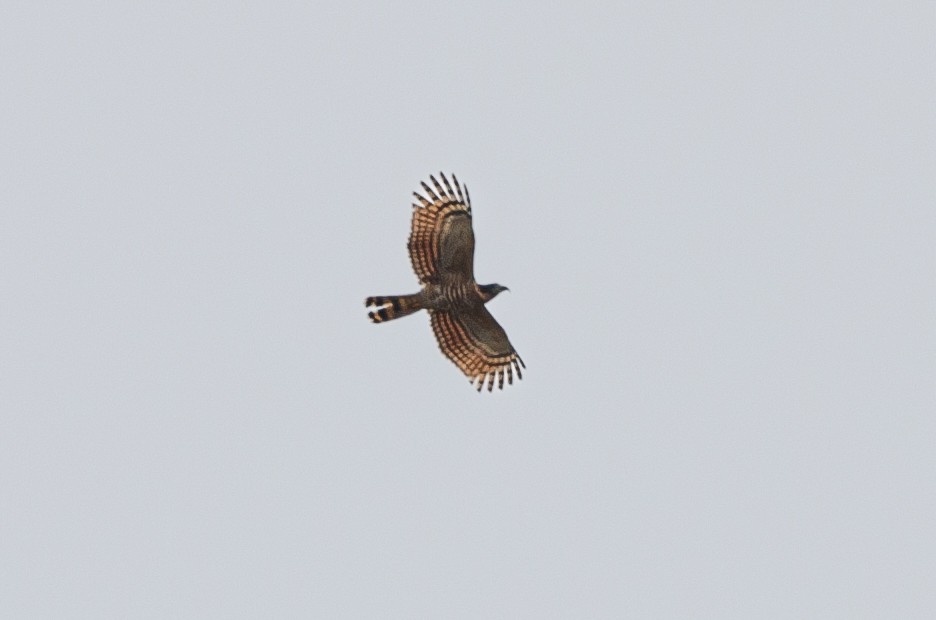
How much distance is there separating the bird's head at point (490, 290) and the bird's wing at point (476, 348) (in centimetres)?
99

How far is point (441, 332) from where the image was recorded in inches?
1330

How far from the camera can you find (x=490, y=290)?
3266 centimetres

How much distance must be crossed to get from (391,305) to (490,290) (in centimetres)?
206

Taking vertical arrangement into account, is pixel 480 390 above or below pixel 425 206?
below

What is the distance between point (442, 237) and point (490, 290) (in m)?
1.50

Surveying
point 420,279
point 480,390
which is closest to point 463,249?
point 420,279

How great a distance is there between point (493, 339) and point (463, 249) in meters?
2.36

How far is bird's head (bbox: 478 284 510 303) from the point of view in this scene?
32.7m

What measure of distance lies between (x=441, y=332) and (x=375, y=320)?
1.84m

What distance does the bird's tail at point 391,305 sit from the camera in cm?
3234

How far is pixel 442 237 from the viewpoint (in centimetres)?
3231

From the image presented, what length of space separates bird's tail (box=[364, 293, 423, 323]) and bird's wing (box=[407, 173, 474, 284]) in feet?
1.72

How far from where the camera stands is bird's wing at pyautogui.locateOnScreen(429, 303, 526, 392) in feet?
110

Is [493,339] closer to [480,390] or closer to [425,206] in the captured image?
[480,390]
